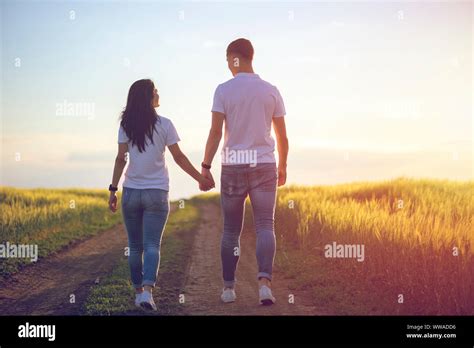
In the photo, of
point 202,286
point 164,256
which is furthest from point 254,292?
point 164,256

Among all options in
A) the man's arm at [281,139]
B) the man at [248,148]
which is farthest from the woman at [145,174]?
the man's arm at [281,139]

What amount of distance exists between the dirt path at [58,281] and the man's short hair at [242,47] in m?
3.94

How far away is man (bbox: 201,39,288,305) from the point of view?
21.4ft

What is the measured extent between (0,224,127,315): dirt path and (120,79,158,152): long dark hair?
2.48m

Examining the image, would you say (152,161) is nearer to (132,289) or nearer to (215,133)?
(215,133)

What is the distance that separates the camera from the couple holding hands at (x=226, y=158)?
21.4ft

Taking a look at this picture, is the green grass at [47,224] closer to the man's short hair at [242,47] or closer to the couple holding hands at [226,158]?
the couple holding hands at [226,158]

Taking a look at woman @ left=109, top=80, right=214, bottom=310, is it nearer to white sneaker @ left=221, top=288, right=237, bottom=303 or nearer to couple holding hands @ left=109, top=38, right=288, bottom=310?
couple holding hands @ left=109, top=38, right=288, bottom=310

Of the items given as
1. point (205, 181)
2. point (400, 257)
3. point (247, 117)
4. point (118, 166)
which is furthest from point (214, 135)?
point (400, 257)

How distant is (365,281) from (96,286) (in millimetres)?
4118

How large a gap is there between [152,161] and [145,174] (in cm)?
18

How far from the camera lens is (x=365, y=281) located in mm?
7793

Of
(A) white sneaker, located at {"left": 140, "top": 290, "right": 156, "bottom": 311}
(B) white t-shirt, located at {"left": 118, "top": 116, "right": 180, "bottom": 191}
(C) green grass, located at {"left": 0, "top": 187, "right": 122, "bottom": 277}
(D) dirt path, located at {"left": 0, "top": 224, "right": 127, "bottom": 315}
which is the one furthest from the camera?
(C) green grass, located at {"left": 0, "top": 187, "right": 122, "bottom": 277}

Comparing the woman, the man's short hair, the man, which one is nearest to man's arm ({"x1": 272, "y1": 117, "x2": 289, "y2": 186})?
the man
